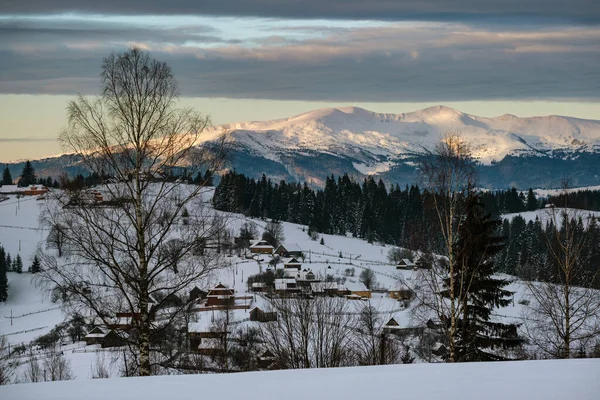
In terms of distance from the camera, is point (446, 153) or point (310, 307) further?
point (310, 307)

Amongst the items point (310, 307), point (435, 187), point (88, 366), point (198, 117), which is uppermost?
point (198, 117)

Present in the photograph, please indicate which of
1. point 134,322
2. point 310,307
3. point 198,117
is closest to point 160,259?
point 134,322

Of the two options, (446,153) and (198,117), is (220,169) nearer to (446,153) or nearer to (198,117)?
(198,117)

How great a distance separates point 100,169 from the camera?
36.3 feet

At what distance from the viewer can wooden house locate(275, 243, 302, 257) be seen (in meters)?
81.4

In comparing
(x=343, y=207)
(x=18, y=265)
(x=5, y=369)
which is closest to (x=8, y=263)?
(x=18, y=265)

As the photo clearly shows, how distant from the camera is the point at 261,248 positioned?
8344 cm

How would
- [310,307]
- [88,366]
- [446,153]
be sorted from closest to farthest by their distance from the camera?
[446,153] → [310,307] → [88,366]

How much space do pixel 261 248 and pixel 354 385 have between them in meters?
76.9

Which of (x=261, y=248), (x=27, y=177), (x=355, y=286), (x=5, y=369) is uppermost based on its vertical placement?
(x=27, y=177)

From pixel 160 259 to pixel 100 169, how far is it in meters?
1.96

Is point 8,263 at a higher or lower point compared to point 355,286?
higher

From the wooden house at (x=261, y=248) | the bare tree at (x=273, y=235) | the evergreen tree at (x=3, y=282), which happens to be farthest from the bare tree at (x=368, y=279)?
the evergreen tree at (x=3, y=282)

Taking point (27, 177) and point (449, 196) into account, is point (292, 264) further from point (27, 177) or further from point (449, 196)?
point (27, 177)
